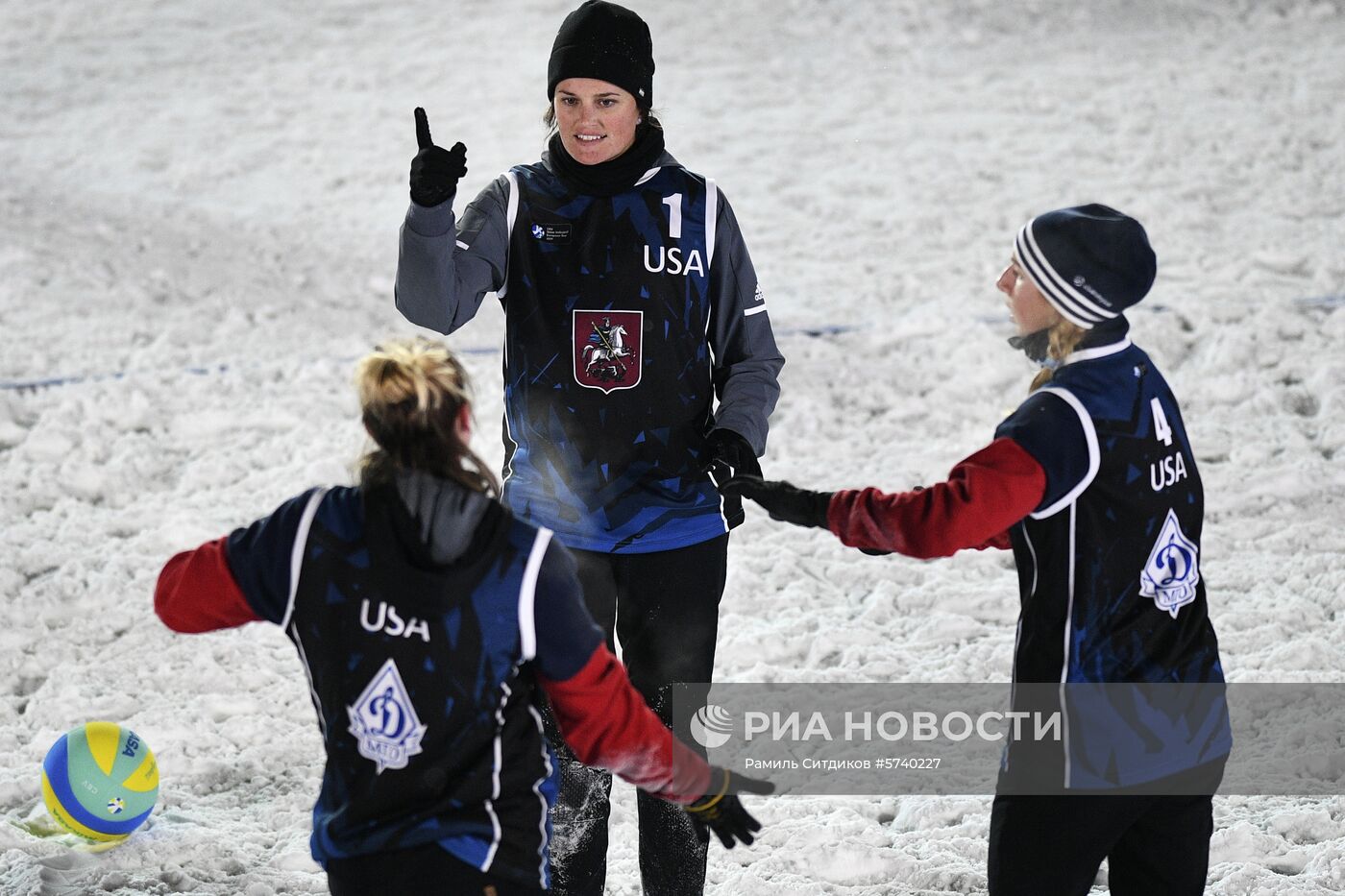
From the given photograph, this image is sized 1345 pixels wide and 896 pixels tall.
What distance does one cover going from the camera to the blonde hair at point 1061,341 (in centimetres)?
245

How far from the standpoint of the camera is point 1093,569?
2.36m

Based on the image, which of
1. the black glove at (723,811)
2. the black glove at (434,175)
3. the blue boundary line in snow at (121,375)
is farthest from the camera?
the blue boundary line in snow at (121,375)

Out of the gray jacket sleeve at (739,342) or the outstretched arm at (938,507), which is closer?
the outstretched arm at (938,507)

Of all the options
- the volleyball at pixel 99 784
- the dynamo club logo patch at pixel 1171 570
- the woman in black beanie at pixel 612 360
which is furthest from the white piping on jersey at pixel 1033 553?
the volleyball at pixel 99 784

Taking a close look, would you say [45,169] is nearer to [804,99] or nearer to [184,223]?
[184,223]

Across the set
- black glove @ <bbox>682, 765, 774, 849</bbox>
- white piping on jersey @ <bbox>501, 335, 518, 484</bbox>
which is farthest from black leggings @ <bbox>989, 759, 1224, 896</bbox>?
white piping on jersey @ <bbox>501, 335, 518, 484</bbox>

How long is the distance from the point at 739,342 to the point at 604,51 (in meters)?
0.66

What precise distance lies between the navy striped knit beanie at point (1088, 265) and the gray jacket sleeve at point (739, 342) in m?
0.72

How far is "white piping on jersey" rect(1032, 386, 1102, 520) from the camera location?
2.33 m

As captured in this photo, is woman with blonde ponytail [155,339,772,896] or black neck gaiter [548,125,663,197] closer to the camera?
woman with blonde ponytail [155,339,772,896]

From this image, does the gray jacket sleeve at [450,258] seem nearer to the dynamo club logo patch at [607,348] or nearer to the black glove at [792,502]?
the dynamo club logo patch at [607,348]

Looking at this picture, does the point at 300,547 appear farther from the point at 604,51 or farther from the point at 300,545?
the point at 604,51

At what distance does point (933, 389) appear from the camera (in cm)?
634

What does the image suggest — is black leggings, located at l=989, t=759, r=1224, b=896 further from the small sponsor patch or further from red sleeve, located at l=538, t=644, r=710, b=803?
the small sponsor patch
